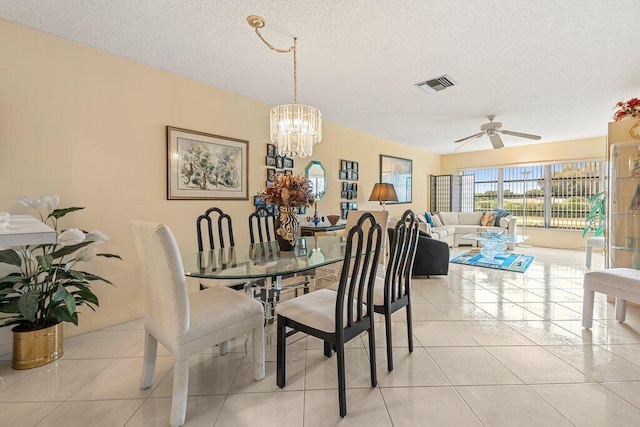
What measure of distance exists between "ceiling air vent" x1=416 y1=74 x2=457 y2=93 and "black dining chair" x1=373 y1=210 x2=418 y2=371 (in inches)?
72.6

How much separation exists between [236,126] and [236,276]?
2.39 m

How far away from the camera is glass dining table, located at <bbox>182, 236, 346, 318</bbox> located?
5.49 ft

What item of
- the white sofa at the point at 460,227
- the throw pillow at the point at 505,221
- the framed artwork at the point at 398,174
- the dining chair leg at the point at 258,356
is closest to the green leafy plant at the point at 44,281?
the dining chair leg at the point at 258,356

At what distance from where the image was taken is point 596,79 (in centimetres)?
304

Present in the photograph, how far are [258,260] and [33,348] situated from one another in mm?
1619

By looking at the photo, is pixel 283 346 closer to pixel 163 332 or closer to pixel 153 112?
pixel 163 332

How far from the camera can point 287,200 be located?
7.41 ft

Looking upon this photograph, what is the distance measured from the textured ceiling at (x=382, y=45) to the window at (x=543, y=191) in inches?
123

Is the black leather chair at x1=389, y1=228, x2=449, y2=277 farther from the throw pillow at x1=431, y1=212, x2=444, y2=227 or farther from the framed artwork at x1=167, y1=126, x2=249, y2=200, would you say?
the throw pillow at x1=431, y1=212, x2=444, y2=227

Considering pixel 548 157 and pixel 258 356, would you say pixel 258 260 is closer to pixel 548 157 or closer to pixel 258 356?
pixel 258 356

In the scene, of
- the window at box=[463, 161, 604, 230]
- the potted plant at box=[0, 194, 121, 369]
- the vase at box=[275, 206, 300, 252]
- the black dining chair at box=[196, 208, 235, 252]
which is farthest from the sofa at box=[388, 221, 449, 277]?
the window at box=[463, 161, 604, 230]

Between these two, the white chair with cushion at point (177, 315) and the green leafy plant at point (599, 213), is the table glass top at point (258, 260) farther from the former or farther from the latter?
the green leafy plant at point (599, 213)

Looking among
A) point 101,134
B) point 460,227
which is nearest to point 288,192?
point 101,134

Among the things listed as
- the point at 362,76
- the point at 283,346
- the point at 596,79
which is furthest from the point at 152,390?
the point at 596,79
